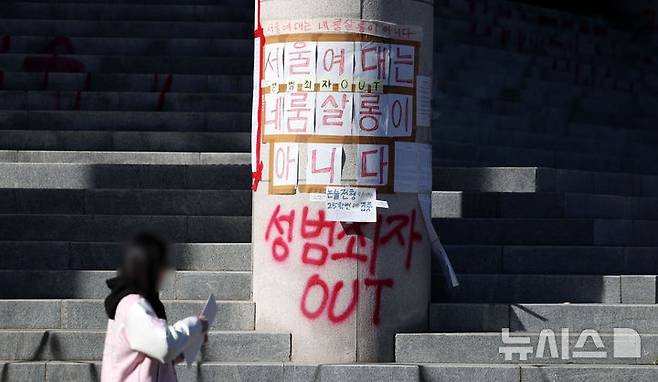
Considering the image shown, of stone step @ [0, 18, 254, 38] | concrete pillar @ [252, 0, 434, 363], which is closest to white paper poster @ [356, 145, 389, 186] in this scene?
concrete pillar @ [252, 0, 434, 363]

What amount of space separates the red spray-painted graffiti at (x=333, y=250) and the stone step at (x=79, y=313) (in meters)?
0.55

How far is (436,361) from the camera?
990cm

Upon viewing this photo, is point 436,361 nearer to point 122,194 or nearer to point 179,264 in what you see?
point 179,264

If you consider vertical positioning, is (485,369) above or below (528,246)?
below

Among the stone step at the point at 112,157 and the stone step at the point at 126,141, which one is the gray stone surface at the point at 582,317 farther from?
the stone step at the point at 126,141

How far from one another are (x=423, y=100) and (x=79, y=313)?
118 inches

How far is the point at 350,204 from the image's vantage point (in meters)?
9.78

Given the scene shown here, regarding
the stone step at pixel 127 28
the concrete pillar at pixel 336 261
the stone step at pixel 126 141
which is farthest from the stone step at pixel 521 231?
the stone step at pixel 127 28

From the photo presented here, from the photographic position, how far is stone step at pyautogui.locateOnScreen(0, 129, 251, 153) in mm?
13023

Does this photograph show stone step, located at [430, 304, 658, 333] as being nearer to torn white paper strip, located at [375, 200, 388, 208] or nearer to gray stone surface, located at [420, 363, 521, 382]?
gray stone surface, located at [420, 363, 521, 382]

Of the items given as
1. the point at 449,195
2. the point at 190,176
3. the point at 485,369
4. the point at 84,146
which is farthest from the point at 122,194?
the point at 485,369

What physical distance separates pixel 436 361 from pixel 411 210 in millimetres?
1107

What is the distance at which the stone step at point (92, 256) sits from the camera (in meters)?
10.8

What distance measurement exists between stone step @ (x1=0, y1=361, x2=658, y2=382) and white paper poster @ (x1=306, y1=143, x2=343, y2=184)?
1.33 meters
